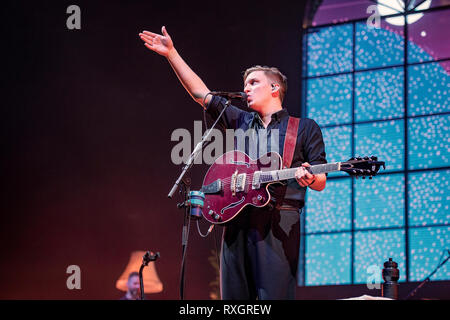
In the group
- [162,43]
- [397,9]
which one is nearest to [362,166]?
[162,43]

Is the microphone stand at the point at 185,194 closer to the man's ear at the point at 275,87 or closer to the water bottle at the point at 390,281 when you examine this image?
the man's ear at the point at 275,87

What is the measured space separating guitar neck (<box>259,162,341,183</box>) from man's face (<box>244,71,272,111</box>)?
52 cm

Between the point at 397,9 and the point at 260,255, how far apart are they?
6.41m

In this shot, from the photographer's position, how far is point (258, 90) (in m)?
3.80

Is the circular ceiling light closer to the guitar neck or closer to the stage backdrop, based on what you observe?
the stage backdrop

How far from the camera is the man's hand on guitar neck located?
332cm

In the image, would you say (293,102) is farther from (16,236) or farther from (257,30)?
(16,236)

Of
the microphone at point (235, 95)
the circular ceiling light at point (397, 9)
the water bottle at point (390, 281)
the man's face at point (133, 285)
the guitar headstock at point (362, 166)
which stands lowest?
the man's face at point (133, 285)

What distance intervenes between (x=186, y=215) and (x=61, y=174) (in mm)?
5246

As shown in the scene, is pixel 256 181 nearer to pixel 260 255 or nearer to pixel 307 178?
pixel 307 178

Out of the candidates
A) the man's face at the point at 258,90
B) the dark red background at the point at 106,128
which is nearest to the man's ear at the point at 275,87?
the man's face at the point at 258,90

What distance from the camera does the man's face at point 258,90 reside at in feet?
12.4

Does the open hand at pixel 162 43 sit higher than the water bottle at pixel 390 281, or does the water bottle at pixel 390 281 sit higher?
the open hand at pixel 162 43

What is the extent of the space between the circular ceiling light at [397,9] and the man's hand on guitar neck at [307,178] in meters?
5.89
